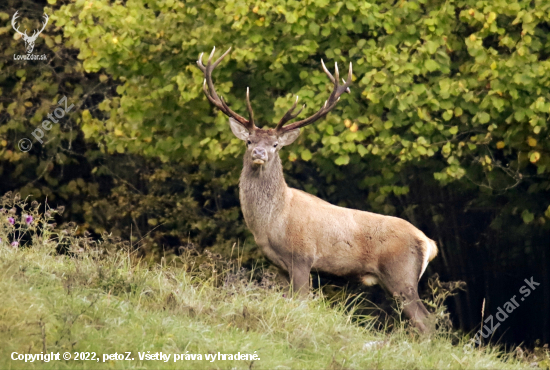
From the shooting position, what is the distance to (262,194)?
7.76 metres

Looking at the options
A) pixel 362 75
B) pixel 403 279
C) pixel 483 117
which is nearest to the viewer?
pixel 403 279

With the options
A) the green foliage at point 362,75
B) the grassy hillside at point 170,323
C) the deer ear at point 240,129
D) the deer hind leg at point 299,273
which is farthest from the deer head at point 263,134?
the green foliage at point 362,75

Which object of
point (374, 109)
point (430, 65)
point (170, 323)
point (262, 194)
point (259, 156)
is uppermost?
point (430, 65)

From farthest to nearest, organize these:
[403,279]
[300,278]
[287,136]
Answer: [287,136] → [403,279] → [300,278]

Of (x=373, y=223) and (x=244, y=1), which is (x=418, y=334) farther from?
(x=244, y=1)

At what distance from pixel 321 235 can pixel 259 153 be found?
90 cm

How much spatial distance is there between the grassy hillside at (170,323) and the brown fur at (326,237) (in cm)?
78

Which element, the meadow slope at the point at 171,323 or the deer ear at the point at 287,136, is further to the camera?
the deer ear at the point at 287,136

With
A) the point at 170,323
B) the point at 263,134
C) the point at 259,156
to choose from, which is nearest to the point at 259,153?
the point at 259,156

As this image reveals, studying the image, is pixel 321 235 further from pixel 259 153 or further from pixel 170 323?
pixel 170 323

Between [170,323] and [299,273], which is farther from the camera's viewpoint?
[299,273]

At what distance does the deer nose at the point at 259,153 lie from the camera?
297 inches

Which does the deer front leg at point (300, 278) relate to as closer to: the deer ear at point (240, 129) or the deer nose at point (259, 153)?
the deer nose at point (259, 153)

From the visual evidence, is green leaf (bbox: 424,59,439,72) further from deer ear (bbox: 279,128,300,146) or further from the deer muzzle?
the deer muzzle
